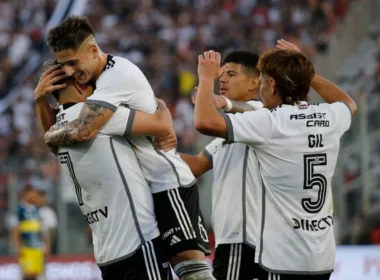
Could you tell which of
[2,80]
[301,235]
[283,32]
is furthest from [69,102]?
[283,32]

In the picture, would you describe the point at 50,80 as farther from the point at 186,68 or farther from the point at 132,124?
the point at 186,68

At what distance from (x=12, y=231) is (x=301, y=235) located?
10.6 m

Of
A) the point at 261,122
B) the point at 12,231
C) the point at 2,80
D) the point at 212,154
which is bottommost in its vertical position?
the point at 12,231

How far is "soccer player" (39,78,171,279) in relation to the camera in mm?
5508

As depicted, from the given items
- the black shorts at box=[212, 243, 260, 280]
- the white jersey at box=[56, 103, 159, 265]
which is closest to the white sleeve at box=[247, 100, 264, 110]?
the black shorts at box=[212, 243, 260, 280]

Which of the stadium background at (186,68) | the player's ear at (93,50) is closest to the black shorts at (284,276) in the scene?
the player's ear at (93,50)

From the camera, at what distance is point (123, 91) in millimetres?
5504

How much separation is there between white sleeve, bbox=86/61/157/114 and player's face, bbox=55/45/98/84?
0.08m

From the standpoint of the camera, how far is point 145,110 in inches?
220

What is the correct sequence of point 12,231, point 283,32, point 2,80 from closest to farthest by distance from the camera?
1. point 12,231
2. point 2,80
3. point 283,32

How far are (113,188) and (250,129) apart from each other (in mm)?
858

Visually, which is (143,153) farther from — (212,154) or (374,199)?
(374,199)

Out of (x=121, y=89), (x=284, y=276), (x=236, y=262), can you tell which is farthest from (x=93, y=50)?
(x=236, y=262)

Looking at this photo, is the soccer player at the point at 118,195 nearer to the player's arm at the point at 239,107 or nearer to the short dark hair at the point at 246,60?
the player's arm at the point at 239,107
